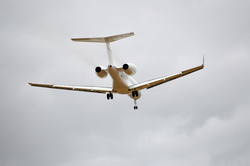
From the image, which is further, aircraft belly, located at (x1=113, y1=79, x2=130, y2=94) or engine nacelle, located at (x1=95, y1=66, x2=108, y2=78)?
aircraft belly, located at (x1=113, y1=79, x2=130, y2=94)

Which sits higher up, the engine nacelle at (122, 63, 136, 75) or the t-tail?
the t-tail

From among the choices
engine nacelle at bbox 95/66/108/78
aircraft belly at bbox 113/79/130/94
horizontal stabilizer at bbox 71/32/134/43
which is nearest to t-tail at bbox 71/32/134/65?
horizontal stabilizer at bbox 71/32/134/43

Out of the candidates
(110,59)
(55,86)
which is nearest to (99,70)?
(110,59)

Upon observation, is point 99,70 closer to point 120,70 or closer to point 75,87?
point 120,70

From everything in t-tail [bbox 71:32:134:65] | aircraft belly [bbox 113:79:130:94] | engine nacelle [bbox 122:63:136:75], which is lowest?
aircraft belly [bbox 113:79:130:94]

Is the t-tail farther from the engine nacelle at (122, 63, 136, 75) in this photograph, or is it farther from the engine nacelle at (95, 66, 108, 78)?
the engine nacelle at (122, 63, 136, 75)

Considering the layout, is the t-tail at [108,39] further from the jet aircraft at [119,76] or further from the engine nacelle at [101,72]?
the engine nacelle at [101,72]

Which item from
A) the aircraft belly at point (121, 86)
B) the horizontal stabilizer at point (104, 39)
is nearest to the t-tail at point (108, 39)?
the horizontal stabilizer at point (104, 39)

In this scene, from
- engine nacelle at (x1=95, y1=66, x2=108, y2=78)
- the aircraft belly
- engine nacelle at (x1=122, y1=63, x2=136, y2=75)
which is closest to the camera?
engine nacelle at (x1=122, y1=63, x2=136, y2=75)

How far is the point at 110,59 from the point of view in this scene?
45031mm

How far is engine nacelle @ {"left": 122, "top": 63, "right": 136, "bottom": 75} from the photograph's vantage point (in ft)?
142

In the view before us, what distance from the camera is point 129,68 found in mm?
43281

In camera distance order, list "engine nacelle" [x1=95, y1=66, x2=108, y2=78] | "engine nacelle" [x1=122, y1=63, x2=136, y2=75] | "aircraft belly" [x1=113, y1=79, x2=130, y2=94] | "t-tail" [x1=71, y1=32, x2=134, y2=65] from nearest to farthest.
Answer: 1. "t-tail" [x1=71, y1=32, x2=134, y2=65]
2. "engine nacelle" [x1=122, y1=63, x2=136, y2=75]
3. "engine nacelle" [x1=95, y1=66, x2=108, y2=78]
4. "aircraft belly" [x1=113, y1=79, x2=130, y2=94]

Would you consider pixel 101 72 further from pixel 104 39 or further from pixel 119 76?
pixel 104 39
